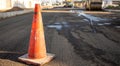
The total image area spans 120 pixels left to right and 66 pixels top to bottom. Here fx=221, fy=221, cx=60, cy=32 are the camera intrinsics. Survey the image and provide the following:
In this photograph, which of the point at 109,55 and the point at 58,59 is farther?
the point at 109,55

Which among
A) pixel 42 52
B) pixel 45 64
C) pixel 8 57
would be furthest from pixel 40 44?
pixel 8 57

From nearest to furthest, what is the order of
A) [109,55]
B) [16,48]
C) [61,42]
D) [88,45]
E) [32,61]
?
[32,61] < [109,55] < [16,48] < [88,45] < [61,42]

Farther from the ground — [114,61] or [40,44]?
[40,44]

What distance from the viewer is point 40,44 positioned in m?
5.76

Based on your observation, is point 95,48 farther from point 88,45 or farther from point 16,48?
point 16,48

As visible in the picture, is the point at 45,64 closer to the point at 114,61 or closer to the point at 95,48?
the point at 114,61

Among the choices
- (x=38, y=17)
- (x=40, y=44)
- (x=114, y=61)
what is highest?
(x=38, y=17)

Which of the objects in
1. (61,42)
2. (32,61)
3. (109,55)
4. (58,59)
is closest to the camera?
(32,61)

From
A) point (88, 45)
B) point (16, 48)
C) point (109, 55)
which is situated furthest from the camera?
point (88, 45)

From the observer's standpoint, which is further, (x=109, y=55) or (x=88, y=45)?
(x=88, y=45)

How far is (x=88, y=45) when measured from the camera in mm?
7746

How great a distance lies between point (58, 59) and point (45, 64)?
0.56 m

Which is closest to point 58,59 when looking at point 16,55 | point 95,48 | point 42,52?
point 42,52

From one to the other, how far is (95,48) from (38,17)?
237cm
